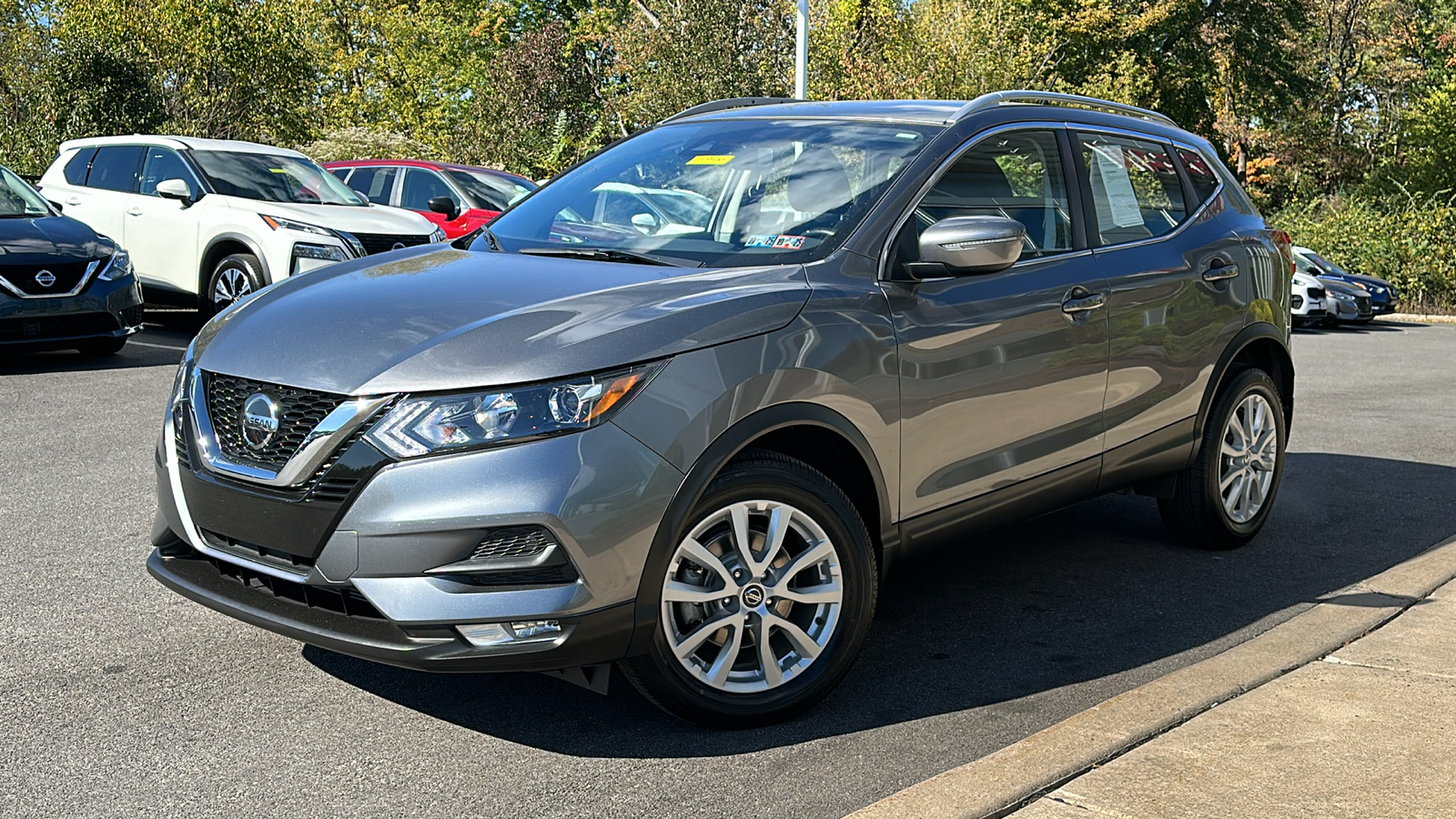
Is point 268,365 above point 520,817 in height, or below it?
above

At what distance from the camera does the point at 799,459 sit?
403 cm

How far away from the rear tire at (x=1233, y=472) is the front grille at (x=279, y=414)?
12.2ft

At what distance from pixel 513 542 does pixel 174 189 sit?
32.2ft

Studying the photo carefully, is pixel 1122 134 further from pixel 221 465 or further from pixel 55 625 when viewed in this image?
pixel 55 625

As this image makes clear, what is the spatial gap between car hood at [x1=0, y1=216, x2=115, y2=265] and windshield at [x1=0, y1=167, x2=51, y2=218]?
0.20m

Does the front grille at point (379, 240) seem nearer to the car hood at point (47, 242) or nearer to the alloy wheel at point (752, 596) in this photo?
the car hood at point (47, 242)

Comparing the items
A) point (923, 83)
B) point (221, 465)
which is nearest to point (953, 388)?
point (221, 465)

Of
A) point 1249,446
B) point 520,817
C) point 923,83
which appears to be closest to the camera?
point 520,817

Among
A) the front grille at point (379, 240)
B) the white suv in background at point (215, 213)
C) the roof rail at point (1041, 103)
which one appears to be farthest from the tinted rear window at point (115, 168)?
the roof rail at point (1041, 103)

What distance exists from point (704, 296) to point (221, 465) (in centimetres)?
136

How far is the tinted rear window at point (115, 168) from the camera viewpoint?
42.4 feet

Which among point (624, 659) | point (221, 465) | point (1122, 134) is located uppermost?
point (1122, 134)

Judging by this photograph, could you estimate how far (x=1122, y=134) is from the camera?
218 inches

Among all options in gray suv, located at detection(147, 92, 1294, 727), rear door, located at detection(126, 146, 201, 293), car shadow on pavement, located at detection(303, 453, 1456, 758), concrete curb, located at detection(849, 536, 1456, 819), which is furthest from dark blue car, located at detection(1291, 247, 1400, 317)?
gray suv, located at detection(147, 92, 1294, 727)
